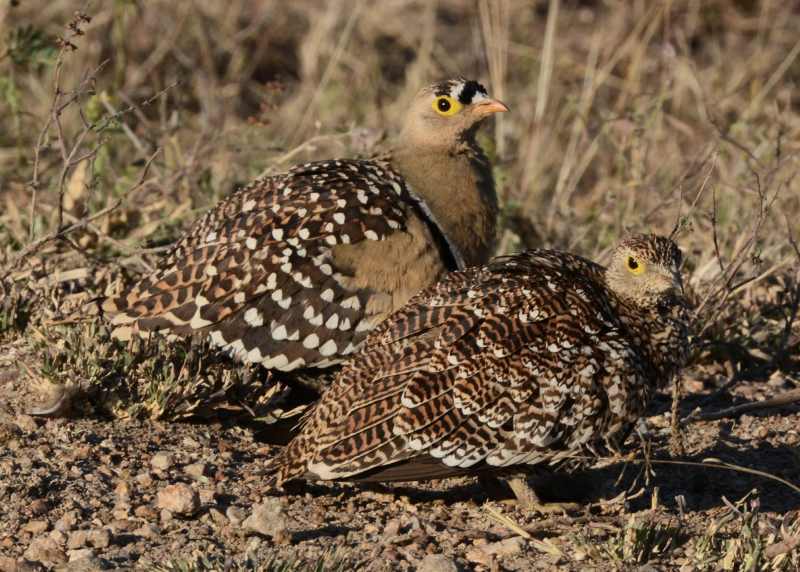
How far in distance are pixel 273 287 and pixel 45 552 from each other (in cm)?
150

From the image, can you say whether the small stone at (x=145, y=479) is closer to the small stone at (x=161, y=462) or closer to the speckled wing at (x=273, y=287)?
the small stone at (x=161, y=462)

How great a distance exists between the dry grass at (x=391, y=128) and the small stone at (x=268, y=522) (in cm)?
84

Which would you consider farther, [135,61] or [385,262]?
[135,61]

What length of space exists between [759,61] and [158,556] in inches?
266

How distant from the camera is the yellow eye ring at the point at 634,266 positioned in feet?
14.6

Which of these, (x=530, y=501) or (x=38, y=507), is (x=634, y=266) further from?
(x=38, y=507)

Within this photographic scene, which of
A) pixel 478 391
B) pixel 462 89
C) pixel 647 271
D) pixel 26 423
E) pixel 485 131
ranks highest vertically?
pixel 462 89

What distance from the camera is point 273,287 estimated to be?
15.8 feet

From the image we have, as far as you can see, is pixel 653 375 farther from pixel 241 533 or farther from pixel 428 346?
pixel 241 533

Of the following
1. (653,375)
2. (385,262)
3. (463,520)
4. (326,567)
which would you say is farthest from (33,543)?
(653,375)

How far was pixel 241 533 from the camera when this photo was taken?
3.84m

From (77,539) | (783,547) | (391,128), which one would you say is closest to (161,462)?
(77,539)

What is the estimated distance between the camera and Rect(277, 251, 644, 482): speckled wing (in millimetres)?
3994

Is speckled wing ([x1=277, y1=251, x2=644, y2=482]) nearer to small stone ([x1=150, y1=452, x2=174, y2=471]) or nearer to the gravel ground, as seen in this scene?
the gravel ground
